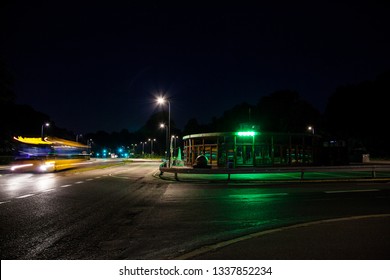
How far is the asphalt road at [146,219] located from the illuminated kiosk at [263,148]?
20.1 m

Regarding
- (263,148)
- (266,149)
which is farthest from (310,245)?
(266,149)

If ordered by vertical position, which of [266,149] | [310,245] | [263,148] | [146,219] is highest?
[263,148]

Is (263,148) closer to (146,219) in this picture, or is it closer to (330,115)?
(146,219)

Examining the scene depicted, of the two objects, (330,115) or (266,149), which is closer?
(266,149)

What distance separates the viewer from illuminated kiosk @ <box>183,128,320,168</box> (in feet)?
113

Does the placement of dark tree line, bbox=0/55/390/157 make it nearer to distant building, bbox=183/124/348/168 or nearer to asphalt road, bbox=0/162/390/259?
distant building, bbox=183/124/348/168

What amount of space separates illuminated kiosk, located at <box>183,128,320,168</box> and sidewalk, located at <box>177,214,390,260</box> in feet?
85.5

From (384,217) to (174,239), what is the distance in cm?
575

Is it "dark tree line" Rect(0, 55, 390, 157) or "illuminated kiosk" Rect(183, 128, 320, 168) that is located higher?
"dark tree line" Rect(0, 55, 390, 157)

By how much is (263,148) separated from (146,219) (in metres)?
27.9

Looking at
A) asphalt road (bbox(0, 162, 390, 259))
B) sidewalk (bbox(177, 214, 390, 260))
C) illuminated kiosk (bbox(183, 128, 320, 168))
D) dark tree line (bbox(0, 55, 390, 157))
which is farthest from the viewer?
dark tree line (bbox(0, 55, 390, 157))

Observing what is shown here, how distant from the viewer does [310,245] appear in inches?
241

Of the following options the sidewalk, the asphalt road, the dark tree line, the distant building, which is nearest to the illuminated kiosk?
the distant building
